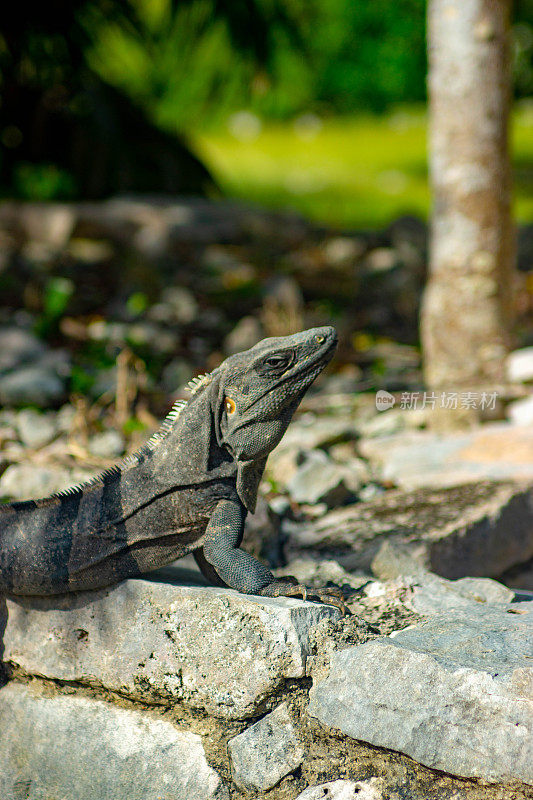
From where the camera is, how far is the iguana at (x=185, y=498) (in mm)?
2619

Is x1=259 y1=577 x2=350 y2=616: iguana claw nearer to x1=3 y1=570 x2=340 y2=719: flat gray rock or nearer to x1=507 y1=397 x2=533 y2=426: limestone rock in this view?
x1=3 y1=570 x2=340 y2=719: flat gray rock

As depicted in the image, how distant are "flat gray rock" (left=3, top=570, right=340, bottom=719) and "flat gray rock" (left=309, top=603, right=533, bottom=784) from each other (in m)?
0.17

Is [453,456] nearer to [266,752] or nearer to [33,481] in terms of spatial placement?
[33,481]

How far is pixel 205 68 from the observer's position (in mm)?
9734

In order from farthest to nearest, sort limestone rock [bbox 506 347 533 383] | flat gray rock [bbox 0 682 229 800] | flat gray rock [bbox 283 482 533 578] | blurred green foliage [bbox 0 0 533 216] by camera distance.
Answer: blurred green foliage [bbox 0 0 533 216] < limestone rock [bbox 506 347 533 383] < flat gray rock [bbox 283 482 533 578] < flat gray rock [bbox 0 682 229 800]

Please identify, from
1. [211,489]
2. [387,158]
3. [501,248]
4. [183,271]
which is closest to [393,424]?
[501,248]

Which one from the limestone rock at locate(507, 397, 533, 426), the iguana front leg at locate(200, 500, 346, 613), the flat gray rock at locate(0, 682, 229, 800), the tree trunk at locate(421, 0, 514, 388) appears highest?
the tree trunk at locate(421, 0, 514, 388)

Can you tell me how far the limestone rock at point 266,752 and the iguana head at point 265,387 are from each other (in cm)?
78

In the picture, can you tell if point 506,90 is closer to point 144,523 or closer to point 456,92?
point 456,92

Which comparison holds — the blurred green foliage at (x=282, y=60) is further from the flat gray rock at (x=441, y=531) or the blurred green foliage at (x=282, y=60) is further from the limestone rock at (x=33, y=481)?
the flat gray rock at (x=441, y=531)

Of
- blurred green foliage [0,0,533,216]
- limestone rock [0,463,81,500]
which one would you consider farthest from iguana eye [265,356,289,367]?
blurred green foliage [0,0,533,216]

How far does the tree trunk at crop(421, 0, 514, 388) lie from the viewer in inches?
194

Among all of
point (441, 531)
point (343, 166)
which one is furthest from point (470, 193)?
point (343, 166)

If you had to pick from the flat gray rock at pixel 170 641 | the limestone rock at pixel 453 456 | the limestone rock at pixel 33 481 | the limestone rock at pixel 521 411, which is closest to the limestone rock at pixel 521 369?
the limestone rock at pixel 521 411
